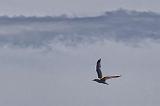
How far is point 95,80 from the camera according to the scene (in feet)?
343

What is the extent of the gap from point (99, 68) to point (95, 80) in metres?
5.03

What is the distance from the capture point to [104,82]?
101438 mm

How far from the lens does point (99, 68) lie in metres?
107

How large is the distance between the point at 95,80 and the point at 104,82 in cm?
424

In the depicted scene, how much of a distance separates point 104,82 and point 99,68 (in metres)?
7.46
